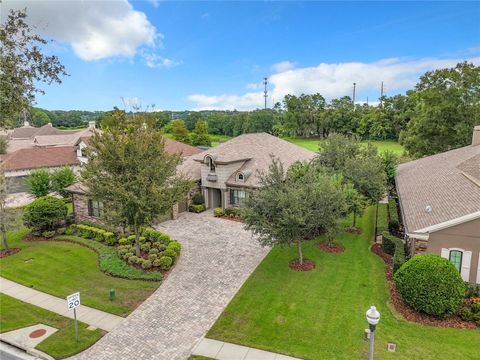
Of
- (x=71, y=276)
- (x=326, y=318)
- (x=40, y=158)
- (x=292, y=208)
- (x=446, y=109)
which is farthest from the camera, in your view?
(x=40, y=158)

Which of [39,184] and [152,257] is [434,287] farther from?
[39,184]

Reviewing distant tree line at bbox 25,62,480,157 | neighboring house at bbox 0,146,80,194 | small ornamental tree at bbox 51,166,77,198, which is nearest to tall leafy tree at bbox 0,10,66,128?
distant tree line at bbox 25,62,480,157

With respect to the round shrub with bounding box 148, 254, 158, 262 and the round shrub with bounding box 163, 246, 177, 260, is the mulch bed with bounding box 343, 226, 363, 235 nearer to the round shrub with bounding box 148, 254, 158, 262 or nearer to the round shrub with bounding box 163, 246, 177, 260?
the round shrub with bounding box 163, 246, 177, 260

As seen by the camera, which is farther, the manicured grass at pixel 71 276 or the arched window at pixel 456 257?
the manicured grass at pixel 71 276

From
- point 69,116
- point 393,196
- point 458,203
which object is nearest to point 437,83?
point 393,196

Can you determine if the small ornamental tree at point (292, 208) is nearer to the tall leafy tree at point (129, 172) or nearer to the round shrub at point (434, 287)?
the round shrub at point (434, 287)

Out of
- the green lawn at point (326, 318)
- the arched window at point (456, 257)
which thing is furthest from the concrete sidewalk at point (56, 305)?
the arched window at point (456, 257)

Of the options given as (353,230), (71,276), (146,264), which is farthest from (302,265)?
(71,276)

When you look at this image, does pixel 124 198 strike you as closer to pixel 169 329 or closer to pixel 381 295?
pixel 169 329
